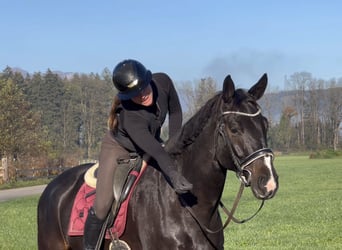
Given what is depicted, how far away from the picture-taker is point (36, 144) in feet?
187

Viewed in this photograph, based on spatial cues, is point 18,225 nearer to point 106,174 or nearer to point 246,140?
point 106,174

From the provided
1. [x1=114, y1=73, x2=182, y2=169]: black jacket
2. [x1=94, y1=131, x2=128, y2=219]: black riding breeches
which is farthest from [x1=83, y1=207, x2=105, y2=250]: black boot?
[x1=114, y1=73, x2=182, y2=169]: black jacket

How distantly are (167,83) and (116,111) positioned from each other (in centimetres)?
68

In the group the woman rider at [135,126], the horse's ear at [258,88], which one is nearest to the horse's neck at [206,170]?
the woman rider at [135,126]

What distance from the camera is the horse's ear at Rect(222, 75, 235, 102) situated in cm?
505

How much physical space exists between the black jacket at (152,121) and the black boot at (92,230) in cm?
82

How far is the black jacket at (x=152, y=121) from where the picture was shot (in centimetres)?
546

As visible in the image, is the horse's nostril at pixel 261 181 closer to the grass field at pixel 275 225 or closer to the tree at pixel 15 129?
the grass field at pixel 275 225

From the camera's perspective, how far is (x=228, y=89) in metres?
5.12

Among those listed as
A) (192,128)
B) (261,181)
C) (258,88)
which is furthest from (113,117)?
(261,181)

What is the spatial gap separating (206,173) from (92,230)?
150 centimetres

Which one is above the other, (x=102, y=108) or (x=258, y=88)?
(x=258, y=88)

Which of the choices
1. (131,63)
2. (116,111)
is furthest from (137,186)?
(131,63)

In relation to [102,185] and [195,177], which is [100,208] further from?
[195,177]
